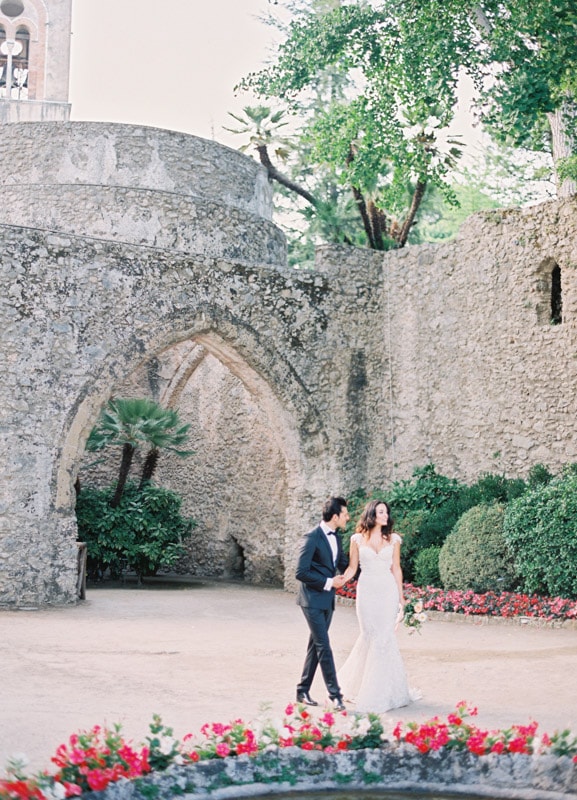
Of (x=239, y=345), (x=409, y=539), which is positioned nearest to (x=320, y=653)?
(x=409, y=539)

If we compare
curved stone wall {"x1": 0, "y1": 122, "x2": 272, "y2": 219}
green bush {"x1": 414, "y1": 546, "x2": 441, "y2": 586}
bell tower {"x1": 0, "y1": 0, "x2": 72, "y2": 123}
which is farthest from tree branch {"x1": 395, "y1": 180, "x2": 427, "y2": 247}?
bell tower {"x1": 0, "y1": 0, "x2": 72, "y2": 123}

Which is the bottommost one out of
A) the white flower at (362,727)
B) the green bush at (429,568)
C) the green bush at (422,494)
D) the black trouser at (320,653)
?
the white flower at (362,727)

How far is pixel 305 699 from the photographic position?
6.87m

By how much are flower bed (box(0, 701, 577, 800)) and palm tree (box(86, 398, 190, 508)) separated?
36.0 ft

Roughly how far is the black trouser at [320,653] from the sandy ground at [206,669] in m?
0.31

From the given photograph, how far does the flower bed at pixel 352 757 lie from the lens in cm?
509

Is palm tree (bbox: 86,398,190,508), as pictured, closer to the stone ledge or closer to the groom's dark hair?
the groom's dark hair

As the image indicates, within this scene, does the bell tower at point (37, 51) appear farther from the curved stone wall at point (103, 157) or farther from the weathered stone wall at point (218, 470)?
the weathered stone wall at point (218, 470)

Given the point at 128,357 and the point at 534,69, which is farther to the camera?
the point at 128,357

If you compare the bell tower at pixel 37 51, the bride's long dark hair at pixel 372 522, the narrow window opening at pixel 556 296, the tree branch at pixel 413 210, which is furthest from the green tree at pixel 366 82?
the bell tower at pixel 37 51

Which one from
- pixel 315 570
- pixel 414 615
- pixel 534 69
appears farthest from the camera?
pixel 534 69

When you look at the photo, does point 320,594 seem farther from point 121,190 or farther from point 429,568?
point 121,190

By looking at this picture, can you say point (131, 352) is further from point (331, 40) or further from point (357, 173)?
point (331, 40)

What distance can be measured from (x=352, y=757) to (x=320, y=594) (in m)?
1.50
